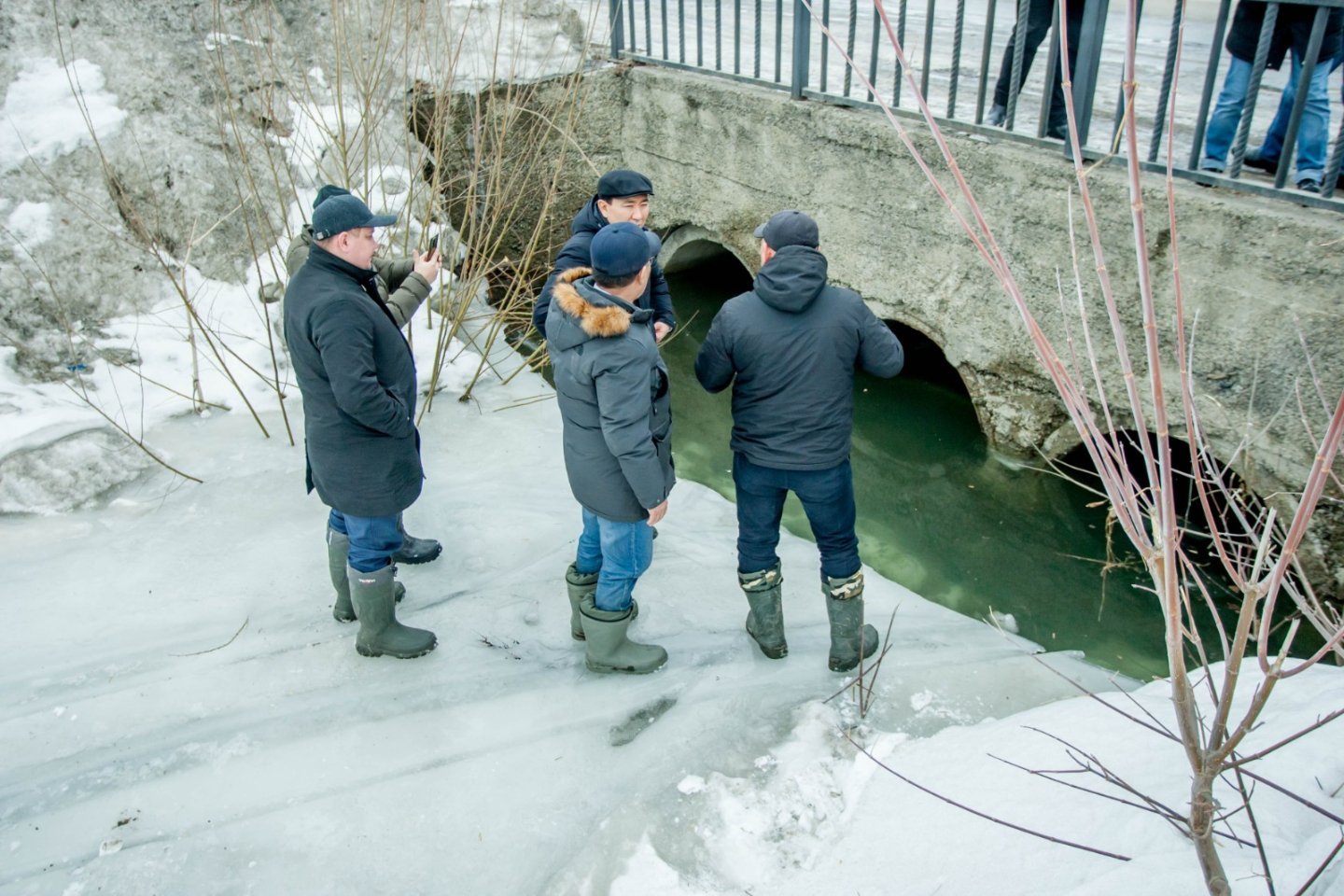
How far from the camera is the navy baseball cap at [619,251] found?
2896 mm

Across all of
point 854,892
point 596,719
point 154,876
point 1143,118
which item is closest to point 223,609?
point 154,876

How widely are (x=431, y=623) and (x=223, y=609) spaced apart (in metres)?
0.88

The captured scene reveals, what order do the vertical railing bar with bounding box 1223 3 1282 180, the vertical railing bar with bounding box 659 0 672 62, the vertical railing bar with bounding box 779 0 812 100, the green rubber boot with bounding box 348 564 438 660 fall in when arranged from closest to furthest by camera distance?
the green rubber boot with bounding box 348 564 438 660 → the vertical railing bar with bounding box 1223 3 1282 180 → the vertical railing bar with bounding box 779 0 812 100 → the vertical railing bar with bounding box 659 0 672 62

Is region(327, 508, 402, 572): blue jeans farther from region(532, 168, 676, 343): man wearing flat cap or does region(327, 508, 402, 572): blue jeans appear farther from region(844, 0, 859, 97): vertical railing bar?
region(844, 0, 859, 97): vertical railing bar

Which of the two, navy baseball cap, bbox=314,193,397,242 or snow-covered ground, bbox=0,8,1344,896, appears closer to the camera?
snow-covered ground, bbox=0,8,1344,896

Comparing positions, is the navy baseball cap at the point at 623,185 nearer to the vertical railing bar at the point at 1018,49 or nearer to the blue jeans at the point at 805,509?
the blue jeans at the point at 805,509

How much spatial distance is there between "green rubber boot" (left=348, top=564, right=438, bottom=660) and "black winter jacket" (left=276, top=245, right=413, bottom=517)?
289 mm

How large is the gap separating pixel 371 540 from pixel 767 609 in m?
1.49

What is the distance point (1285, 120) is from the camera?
4.89 meters

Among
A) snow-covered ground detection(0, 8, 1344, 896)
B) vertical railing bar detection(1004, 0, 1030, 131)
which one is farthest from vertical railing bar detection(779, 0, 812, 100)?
snow-covered ground detection(0, 8, 1344, 896)

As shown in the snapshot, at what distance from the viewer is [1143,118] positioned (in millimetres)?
5824

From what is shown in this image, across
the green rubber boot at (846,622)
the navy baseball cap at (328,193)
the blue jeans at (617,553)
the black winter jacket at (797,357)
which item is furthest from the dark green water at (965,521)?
the navy baseball cap at (328,193)

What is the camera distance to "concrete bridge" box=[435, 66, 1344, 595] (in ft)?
13.5

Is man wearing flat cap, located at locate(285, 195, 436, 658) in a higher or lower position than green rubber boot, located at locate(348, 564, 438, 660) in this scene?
higher
